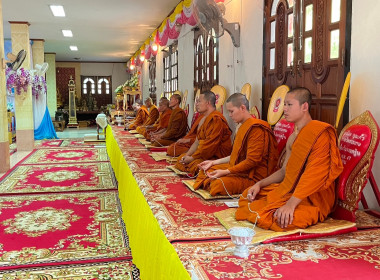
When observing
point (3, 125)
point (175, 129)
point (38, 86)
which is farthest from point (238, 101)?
point (38, 86)

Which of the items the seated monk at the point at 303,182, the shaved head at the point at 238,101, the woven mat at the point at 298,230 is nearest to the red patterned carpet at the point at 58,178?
the shaved head at the point at 238,101

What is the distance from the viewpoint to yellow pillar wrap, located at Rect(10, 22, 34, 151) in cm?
1083

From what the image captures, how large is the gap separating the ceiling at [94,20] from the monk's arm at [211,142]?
470cm

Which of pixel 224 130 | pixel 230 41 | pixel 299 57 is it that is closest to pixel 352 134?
pixel 299 57

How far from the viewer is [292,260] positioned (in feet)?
7.16

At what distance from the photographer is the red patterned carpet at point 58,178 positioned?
627 cm

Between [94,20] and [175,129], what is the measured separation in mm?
4936

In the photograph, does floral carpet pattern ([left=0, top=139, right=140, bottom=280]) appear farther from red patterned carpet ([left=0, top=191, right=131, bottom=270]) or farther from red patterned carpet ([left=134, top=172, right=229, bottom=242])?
red patterned carpet ([left=134, top=172, right=229, bottom=242])

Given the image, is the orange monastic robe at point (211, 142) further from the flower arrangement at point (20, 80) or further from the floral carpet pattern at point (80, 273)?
the flower arrangement at point (20, 80)

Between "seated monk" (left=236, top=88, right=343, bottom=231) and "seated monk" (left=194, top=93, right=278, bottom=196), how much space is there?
626 mm

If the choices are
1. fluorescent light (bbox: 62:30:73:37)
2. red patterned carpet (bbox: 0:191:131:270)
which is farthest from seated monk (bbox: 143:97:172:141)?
fluorescent light (bbox: 62:30:73:37)

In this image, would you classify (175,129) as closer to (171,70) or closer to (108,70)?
(171,70)

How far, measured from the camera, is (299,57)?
391cm

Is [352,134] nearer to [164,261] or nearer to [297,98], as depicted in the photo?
[297,98]
